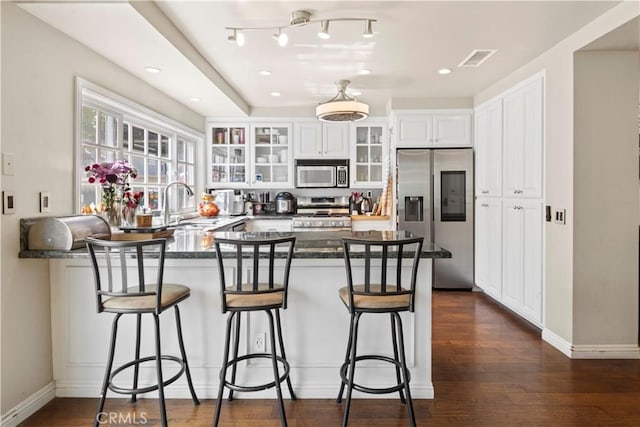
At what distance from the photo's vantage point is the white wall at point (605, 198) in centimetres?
280

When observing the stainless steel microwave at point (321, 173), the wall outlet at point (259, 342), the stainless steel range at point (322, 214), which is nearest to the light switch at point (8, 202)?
the wall outlet at point (259, 342)

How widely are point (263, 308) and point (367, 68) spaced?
263 cm

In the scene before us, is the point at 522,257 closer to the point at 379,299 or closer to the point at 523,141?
the point at 523,141

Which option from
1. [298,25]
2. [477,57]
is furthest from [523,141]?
[298,25]

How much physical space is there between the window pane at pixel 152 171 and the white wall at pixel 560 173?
3.74 m

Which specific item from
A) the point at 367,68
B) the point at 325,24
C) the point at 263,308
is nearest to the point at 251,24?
the point at 325,24

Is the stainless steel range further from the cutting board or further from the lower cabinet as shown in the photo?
the cutting board

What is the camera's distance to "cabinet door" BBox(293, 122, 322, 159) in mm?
5391

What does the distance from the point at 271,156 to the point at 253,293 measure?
3.76 metres

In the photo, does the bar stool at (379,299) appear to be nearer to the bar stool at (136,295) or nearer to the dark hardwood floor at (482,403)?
the dark hardwood floor at (482,403)

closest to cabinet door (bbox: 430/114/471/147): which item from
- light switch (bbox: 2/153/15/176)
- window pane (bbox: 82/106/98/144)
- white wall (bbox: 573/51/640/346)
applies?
white wall (bbox: 573/51/640/346)

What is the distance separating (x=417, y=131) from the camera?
4.82m

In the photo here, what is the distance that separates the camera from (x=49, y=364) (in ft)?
7.47

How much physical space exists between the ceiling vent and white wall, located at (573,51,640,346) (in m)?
0.67
